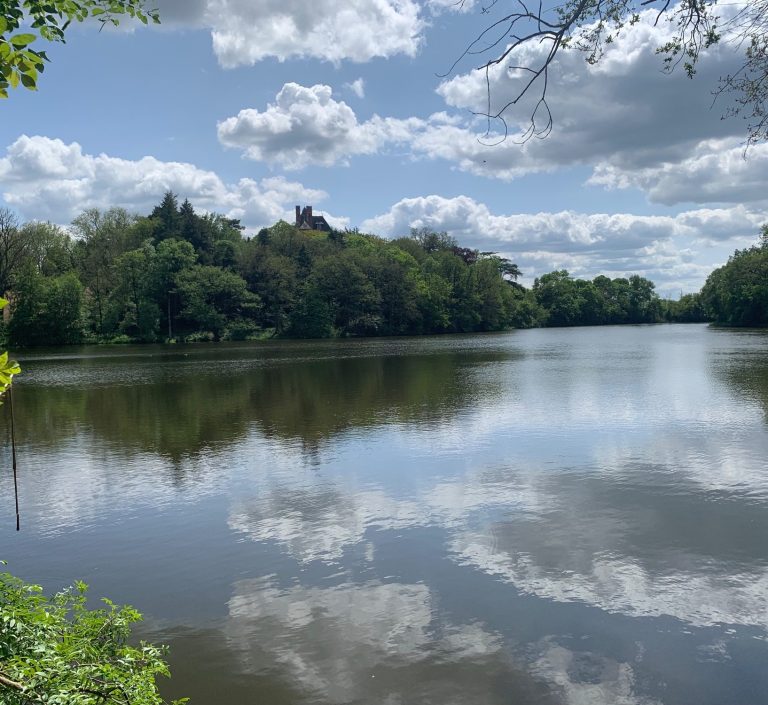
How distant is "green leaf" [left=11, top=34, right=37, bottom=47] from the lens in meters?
3.34

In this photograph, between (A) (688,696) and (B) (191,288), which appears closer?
(A) (688,696)

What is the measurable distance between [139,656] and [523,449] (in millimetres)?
12470

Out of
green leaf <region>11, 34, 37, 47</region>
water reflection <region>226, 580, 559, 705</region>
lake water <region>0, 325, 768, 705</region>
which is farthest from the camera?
lake water <region>0, 325, 768, 705</region>

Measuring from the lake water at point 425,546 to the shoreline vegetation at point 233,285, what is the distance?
62950 mm

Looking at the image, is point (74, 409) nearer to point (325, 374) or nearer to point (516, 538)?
point (325, 374)

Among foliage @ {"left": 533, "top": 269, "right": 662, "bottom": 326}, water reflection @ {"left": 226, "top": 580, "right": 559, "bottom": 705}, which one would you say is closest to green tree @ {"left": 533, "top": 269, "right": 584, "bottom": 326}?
foliage @ {"left": 533, "top": 269, "right": 662, "bottom": 326}

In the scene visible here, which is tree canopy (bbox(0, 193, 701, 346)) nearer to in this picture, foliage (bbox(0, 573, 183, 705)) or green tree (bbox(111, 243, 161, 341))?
green tree (bbox(111, 243, 161, 341))

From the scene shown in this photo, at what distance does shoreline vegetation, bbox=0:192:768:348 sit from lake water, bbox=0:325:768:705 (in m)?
63.0

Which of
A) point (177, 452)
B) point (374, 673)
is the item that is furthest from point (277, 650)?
point (177, 452)

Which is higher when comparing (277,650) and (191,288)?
(191,288)

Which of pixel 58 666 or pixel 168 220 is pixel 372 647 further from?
pixel 168 220

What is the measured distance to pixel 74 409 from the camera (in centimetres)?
2414

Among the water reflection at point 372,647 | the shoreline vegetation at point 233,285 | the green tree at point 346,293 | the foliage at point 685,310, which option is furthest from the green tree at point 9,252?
the foliage at point 685,310

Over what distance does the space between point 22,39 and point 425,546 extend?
25.6 feet
